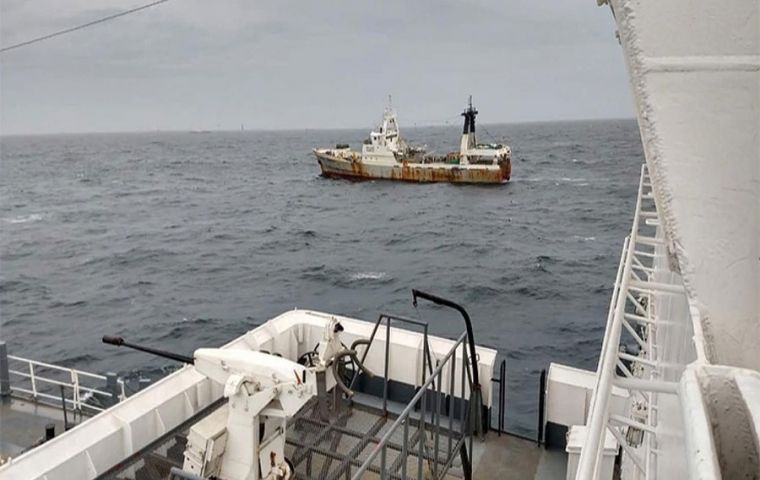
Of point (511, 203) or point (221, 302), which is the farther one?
point (511, 203)

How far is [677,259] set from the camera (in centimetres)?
199

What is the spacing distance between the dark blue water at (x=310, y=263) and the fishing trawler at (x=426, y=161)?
Answer: 1431 mm

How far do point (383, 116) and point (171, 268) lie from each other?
116 ft

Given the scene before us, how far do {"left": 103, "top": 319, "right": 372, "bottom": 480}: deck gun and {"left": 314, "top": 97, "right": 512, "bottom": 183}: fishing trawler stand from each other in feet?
179

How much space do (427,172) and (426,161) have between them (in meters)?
3.17

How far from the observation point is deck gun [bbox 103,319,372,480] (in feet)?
17.6

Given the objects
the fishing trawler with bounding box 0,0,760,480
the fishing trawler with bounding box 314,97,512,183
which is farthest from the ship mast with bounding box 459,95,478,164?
the fishing trawler with bounding box 0,0,760,480

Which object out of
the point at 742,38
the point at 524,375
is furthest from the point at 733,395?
the point at 524,375

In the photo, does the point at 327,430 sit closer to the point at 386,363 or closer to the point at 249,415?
the point at 386,363

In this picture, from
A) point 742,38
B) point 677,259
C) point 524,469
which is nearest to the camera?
point 742,38

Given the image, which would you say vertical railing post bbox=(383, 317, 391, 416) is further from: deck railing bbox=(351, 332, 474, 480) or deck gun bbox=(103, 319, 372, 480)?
deck gun bbox=(103, 319, 372, 480)

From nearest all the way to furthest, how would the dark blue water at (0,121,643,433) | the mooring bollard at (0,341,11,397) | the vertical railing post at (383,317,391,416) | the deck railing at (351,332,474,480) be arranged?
the deck railing at (351,332,474,480), the vertical railing post at (383,317,391,416), the mooring bollard at (0,341,11,397), the dark blue water at (0,121,643,433)

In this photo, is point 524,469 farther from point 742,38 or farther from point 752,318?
point 742,38

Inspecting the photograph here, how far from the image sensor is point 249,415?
5.47m
